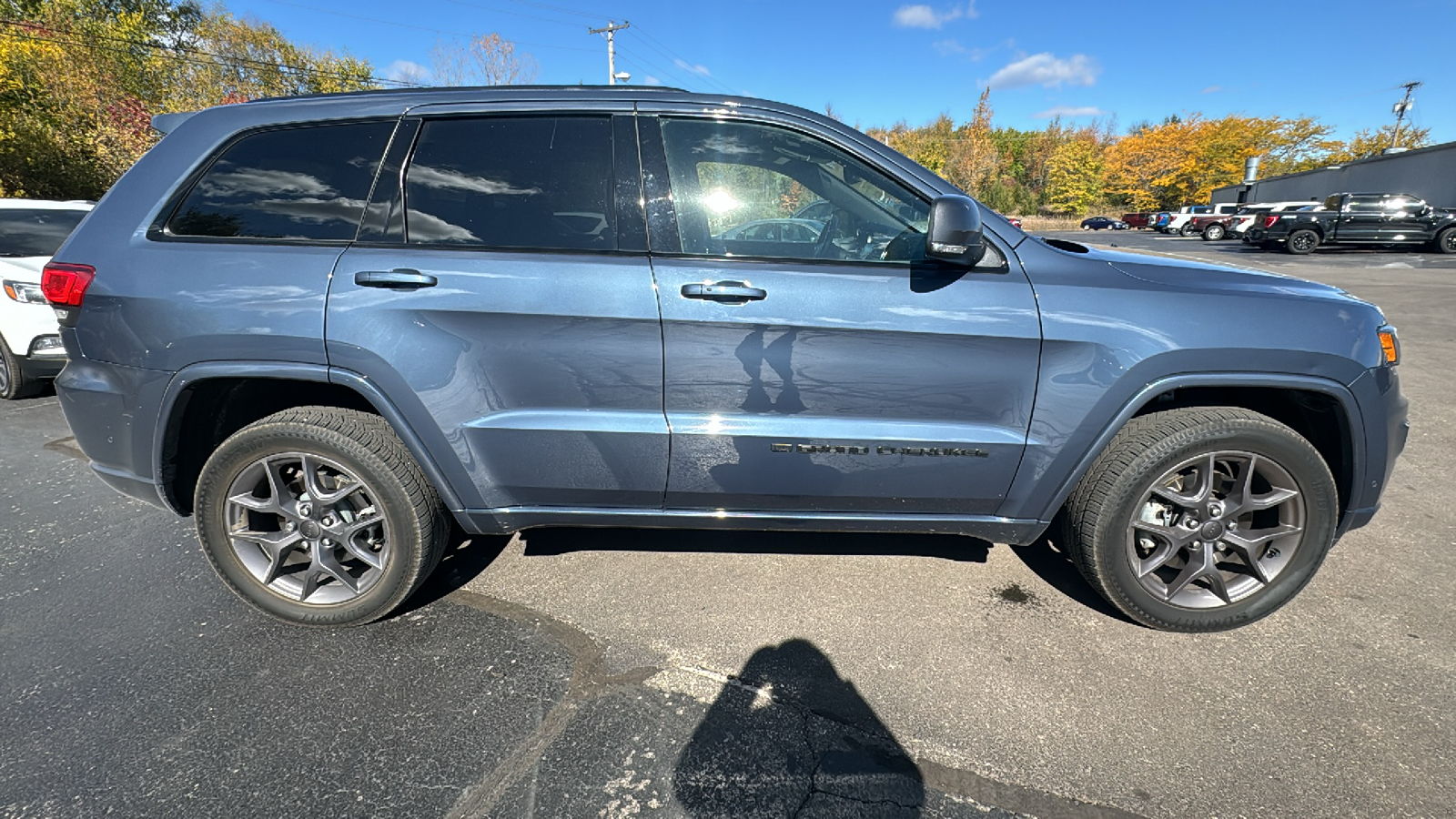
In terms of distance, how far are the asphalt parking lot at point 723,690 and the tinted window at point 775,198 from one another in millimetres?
1386

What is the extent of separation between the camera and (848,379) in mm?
2215

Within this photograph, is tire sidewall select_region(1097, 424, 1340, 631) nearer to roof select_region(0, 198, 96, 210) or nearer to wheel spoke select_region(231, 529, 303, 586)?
wheel spoke select_region(231, 529, 303, 586)

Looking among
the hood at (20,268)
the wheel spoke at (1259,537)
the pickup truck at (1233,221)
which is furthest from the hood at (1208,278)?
the pickup truck at (1233,221)

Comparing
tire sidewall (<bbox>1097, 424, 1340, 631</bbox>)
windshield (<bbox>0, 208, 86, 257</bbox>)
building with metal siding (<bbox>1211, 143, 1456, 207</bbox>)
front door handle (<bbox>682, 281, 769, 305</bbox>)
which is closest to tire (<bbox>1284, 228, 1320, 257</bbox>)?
building with metal siding (<bbox>1211, 143, 1456, 207</bbox>)

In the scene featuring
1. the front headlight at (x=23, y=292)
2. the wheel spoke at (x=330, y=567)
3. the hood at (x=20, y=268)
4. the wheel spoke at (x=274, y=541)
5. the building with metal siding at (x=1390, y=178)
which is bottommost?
the wheel spoke at (x=330, y=567)

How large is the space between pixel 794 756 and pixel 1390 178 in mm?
41795

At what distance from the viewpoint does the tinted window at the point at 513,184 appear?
227 cm

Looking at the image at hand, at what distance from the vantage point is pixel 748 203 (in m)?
2.37

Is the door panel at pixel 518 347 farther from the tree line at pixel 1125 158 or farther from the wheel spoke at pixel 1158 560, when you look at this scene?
the tree line at pixel 1125 158

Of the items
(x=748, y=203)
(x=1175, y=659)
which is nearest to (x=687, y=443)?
(x=748, y=203)

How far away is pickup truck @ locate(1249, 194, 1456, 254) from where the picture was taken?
63.3 feet

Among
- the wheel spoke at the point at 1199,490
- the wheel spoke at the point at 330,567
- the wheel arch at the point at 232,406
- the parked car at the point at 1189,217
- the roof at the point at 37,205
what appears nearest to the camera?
the wheel arch at the point at 232,406

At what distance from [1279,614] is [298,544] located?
3780 millimetres

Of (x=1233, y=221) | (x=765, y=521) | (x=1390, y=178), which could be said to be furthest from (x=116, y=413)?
(x=1390, y=178)
